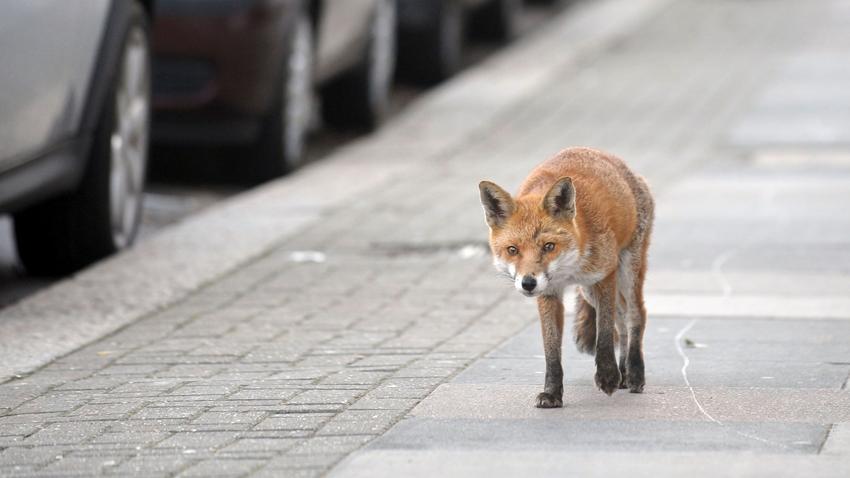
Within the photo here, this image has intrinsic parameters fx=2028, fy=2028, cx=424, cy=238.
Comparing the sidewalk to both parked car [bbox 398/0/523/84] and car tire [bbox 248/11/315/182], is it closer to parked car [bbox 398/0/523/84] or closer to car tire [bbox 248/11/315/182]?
car tire [bbox 248/11/315/182]

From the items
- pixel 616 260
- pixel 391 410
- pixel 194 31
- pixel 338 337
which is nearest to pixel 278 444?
pixel 391 410

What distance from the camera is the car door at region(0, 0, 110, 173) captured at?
7.55 metres

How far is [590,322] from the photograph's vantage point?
6.68 m

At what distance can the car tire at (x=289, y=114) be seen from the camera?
38.2 ft

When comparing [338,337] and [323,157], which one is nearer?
[338,337]

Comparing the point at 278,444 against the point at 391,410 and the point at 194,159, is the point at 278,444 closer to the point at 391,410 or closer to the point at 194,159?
the point at 391,410

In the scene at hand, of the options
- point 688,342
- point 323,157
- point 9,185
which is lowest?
point 323,157

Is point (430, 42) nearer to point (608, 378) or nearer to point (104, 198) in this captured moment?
point (104, 198)

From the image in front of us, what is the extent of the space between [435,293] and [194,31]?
3.14 metres

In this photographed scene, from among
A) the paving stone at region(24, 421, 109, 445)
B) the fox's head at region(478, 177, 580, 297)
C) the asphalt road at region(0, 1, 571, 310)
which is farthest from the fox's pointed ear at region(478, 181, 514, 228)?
the asphalt road at region(0, 1, 571, 310)

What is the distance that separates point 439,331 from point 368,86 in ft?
21.9

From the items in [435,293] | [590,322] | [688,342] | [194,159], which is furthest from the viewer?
[194,159]

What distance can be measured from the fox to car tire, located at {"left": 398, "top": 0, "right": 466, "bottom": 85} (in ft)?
30.9

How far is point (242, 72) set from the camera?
11.1 meters
